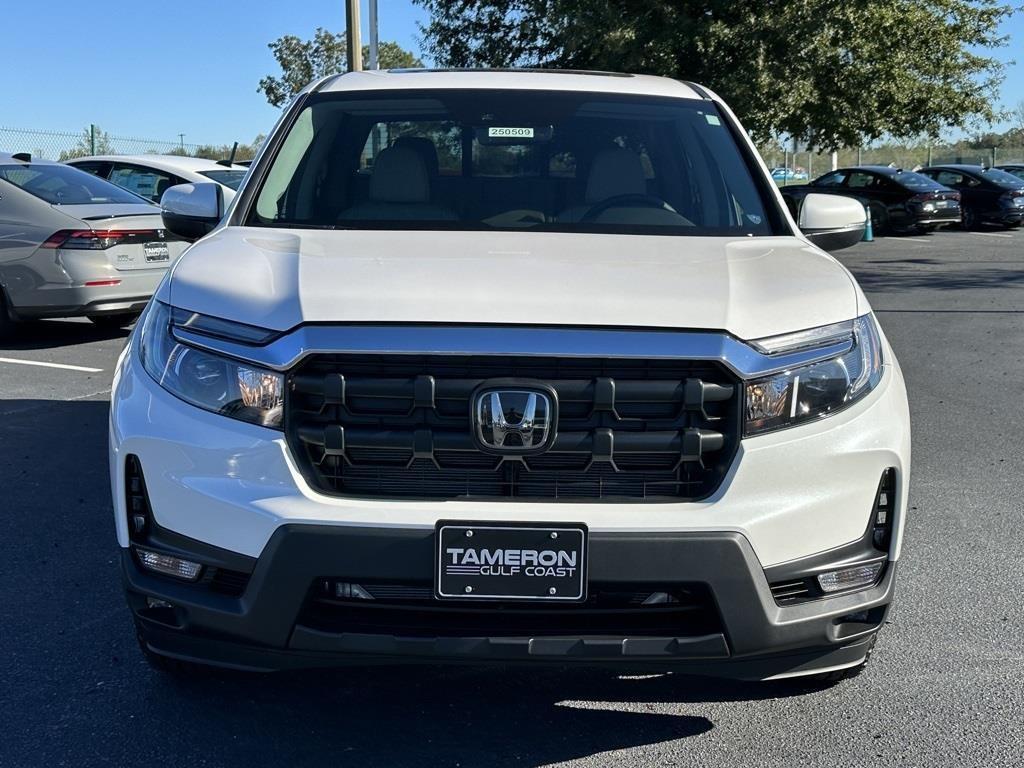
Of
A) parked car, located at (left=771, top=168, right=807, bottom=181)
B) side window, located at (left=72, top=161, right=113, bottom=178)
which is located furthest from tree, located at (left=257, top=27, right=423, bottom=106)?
side window, located at (left=72, top=161, right=113, bottom=178)

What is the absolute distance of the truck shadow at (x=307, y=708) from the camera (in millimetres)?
3023

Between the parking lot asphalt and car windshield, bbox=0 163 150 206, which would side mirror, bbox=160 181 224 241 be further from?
car windshield, bbox=0 163 150 206

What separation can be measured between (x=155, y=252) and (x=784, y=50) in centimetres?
1454

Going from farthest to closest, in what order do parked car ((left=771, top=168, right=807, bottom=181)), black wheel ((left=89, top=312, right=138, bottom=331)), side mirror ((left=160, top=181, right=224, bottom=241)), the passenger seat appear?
parked car ((left=771, top=168, right=807, bottom=181))
black wheel ((left=89, top=312, right=138, bottom=331))
side mirror ((left=160, top=181, right=224, bottom=241))
the passenger seat

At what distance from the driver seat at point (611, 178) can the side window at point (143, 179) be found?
9.84 metres

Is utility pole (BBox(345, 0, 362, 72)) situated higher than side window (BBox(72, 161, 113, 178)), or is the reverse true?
utility pole (BBox(345, 0, 362, 72))

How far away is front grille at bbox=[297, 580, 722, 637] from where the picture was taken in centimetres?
268

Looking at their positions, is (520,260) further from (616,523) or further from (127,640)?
(127,640)

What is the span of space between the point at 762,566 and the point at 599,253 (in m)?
1.07

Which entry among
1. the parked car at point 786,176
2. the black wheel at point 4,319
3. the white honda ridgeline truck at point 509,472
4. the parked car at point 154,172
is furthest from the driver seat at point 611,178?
the parked car at point 786,176

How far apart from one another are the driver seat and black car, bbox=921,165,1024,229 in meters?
24.6

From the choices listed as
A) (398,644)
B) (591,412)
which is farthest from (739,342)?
(398,644)

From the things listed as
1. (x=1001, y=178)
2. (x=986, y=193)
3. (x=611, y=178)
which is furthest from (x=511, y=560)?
(x=1001, y=178)

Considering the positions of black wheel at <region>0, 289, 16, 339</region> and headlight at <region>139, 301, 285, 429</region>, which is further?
black wheel at <region>0, 289, 16, 339</region>
